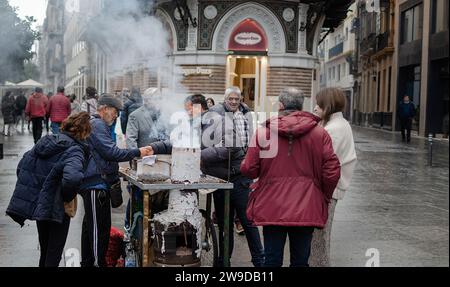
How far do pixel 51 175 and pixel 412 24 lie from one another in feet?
101

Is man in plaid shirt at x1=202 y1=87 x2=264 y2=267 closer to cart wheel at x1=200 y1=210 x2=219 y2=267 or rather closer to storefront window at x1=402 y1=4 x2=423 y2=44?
cart wheel at x1=200 y1=210 x2=219 y2=267

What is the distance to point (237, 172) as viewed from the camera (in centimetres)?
702

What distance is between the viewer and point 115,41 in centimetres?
1429

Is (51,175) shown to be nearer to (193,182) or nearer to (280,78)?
(193,182)

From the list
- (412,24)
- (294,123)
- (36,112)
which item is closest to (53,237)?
Answer: (294,123)

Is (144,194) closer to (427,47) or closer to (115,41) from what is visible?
(115,41)

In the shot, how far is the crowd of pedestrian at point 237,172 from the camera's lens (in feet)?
17.3

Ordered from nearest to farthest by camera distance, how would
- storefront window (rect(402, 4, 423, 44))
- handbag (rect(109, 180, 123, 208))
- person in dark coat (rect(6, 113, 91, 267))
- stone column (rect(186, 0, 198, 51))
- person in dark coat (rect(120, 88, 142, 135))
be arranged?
person in dark coat (rect(6, 113, 91, 267)) → handbag (rect(109, 180, 123, 208)) → person in dark coat (rect(120, 88, 142, 135)) → stone column (rect(186, 0, 198, 51)) → storefront window (rect(402, 4, 423, 44))

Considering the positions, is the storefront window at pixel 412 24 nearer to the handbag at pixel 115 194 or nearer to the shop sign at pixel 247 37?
the shop sign at pixel 247 37

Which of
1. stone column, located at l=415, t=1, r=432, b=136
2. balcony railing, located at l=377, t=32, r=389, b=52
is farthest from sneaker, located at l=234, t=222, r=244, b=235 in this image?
balcony railing, located at l=377, t=32, r=389, b=52

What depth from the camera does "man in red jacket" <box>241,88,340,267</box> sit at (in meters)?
5.23

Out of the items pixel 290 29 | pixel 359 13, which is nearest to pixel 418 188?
pixel 290 29

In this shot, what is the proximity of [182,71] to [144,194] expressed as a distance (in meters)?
18.2

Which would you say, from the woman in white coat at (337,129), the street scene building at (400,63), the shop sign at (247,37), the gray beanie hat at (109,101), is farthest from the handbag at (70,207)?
the shop sign at (247,37)
